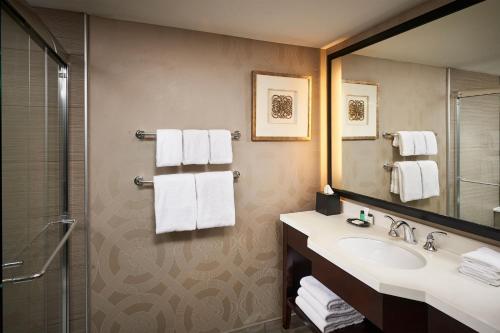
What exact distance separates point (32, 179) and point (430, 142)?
192 centimetres

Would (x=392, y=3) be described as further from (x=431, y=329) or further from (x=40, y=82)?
(x=40, y=82)

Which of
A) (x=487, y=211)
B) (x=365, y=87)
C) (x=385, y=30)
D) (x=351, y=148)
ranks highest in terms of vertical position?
(x=385, y=30)

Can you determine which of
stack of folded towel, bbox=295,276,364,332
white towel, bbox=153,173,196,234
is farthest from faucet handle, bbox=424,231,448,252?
white towel, bbox=153,173,196,234

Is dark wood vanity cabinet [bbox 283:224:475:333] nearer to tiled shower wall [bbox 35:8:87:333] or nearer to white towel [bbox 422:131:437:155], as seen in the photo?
white towel [bbox 422:131:437:155]

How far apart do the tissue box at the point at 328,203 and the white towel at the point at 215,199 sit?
672mm

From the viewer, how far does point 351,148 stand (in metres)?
2.07

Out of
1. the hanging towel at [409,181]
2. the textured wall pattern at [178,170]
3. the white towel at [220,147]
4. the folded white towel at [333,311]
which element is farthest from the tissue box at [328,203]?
the white towel at [220,147]

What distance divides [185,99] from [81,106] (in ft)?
1.95

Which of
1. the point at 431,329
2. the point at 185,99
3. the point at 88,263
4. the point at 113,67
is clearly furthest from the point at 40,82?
the point at 431,329

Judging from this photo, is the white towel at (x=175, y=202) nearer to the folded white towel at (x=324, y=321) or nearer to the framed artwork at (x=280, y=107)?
the framed artwork at (x=280, y=107)

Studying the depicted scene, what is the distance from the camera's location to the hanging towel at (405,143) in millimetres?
1612

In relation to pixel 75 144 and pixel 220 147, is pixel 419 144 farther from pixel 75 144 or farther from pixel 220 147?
pixel 75 144

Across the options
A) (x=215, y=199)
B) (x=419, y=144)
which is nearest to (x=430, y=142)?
(x=419, y=144)

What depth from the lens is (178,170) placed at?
1.87m
